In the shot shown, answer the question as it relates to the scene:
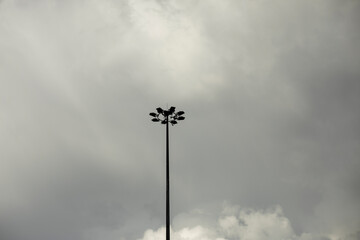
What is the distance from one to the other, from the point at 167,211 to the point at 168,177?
2408 mm

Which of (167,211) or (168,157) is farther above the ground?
(168,157)

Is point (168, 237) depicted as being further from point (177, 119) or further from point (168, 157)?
point (177, 119)

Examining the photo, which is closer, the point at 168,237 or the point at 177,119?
the point at 168,237

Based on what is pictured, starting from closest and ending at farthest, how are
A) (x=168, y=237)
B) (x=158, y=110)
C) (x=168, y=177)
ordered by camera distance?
(x=168, y=237) < (x=168, y=177) < (x=158, y=110)

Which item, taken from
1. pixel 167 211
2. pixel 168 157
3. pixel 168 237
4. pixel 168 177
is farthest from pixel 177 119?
pixel 168 237

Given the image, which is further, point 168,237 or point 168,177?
point 168,177

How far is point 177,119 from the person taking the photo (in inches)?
914

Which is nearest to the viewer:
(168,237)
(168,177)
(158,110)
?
(168,237)

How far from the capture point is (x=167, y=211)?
18.6 m

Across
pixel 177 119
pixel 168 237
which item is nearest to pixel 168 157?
pixel 177 119

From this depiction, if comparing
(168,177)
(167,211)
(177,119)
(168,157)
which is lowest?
(167,211)

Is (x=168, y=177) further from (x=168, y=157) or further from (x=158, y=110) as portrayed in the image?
(x=158, y=110)

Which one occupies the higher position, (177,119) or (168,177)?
(177,119)

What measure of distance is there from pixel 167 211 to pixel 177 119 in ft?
23.6
